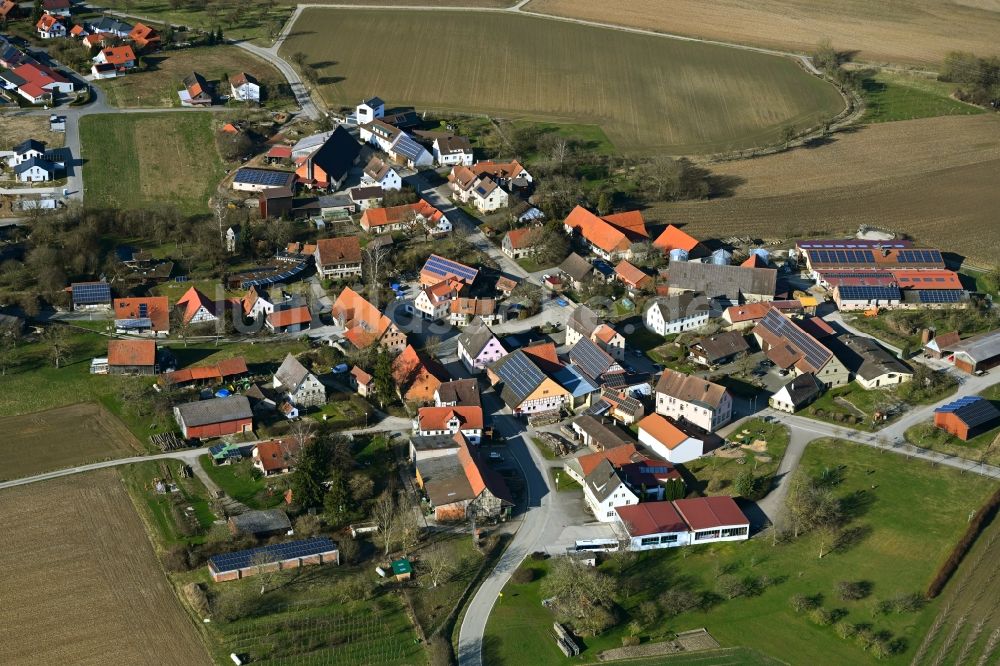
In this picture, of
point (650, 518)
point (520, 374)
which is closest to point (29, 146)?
point (520, 374)

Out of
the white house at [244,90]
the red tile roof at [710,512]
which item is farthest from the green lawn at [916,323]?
the white house at [244,90]

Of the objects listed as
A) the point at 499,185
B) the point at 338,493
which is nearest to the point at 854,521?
the point at 338,493

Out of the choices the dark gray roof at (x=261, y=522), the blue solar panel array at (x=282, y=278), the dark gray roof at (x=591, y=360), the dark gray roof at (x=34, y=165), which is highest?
the dark gray roof at (x=591, y=360)

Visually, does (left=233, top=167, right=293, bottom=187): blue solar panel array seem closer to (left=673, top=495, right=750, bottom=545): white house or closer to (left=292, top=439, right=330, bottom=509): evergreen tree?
(left=292, top=439, right=330, bottom=509): evergreen tree

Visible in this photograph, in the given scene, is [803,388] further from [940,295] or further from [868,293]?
[940,295]

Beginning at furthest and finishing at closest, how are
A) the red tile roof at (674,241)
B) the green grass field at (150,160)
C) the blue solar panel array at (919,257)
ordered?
the green grass field at (150,160) < the red tile roof at (674,241) < the blue solar panel array at (919,257)

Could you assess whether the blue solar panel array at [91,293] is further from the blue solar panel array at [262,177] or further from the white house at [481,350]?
the white house at [481,350]

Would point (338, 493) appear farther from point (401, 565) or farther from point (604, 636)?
point (604, 636)
